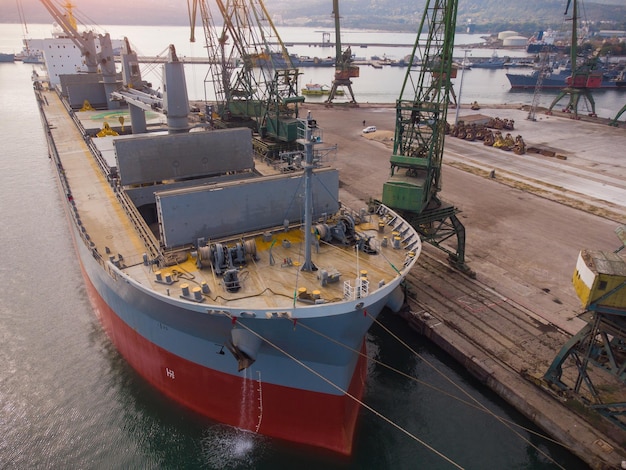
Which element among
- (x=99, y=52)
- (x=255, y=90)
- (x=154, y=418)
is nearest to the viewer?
(x=154, y=418)

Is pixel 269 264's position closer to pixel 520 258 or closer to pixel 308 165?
pixel 308 165

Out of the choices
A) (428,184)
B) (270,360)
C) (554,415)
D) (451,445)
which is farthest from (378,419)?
(428,184)

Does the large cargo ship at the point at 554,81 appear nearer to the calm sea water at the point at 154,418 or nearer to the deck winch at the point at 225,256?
the calm sea water at the point at 154,418

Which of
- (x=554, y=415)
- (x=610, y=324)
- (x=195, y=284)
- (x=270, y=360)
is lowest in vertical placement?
(x=554, y=415)

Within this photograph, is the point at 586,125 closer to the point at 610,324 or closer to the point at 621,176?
the point at 621,176

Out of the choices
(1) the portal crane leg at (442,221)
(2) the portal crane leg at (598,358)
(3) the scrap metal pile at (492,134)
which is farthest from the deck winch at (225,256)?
(3) the scrap metal pile at (492,134)

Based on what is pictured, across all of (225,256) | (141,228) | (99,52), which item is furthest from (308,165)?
(99,52)
